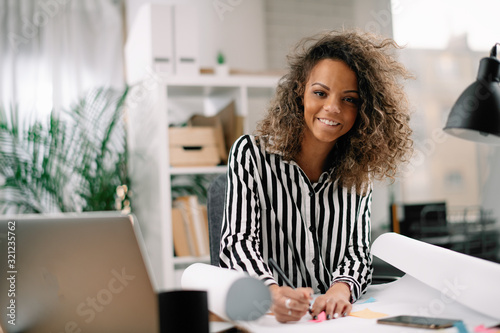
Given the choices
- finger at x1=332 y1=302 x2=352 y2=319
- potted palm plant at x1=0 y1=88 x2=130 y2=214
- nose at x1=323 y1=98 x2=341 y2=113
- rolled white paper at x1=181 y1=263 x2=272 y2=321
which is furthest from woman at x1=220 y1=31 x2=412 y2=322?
potted palm plant at x1=0 y1=88 x2=130 y2=214

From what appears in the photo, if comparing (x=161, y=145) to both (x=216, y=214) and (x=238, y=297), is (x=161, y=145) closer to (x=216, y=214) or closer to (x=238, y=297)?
(x=216, y=214)

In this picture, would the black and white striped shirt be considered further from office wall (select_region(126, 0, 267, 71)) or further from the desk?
office wall (select_region(126, 0, 267, 71))

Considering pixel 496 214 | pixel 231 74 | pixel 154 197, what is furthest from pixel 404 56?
pixel 154 197

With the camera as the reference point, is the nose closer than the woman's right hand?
No

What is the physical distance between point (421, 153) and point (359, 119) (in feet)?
6.78

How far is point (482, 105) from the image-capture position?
3.03 feet

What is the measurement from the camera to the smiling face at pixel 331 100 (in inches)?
48.1

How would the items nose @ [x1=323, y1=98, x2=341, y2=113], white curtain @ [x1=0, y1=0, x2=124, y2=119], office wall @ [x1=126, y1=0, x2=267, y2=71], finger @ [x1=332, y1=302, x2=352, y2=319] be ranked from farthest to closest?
office wall @ [x1=126, y1=0, x2=267, y2=71], white curtain @ [x1=0, y1=0, x2=124, y2=119], nose @ [x1=323, y1=98, x2=341, y2=113], finger @ [x1=332, y1=302, x2=352, y2=319]

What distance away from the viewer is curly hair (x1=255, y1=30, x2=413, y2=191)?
50.1 inches

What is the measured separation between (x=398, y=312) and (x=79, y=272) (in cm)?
56

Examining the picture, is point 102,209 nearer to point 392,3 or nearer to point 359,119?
point 359,119

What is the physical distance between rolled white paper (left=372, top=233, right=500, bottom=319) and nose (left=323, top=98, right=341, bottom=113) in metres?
0.34

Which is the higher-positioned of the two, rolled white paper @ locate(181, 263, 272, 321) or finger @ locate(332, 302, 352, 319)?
rolled white paper @ locate(181, 263, 272, 321)

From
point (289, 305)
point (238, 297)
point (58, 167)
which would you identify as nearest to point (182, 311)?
point (238, 297)
